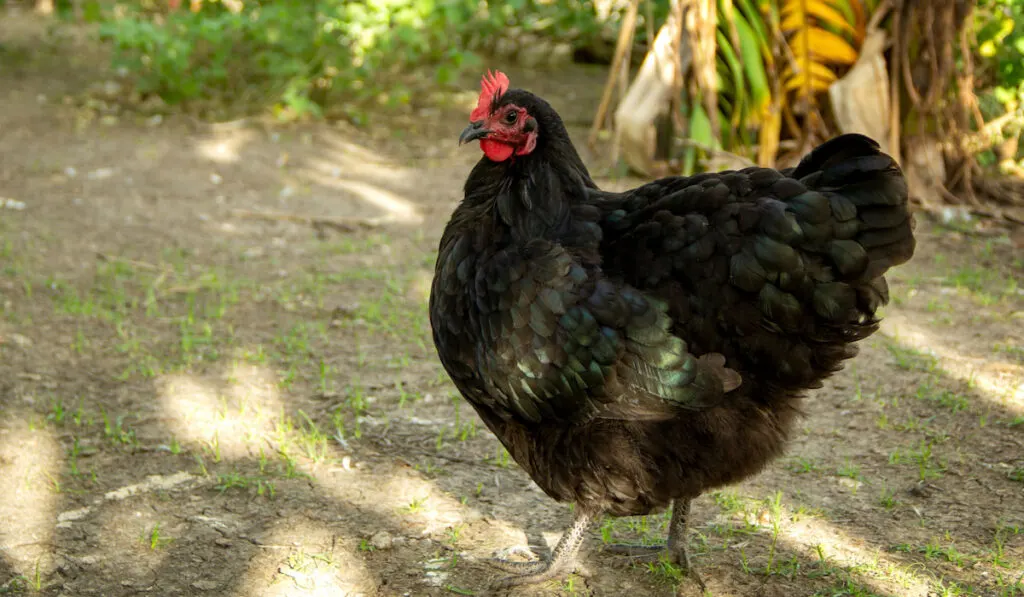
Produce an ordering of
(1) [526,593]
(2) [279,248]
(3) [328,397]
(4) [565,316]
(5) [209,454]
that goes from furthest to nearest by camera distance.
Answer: (2) [279,248]
(3) [328,397]
(5) [209,454]
(1) [526,593]
(4) [565,316]

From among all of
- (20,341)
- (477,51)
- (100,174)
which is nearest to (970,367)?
(20,341)

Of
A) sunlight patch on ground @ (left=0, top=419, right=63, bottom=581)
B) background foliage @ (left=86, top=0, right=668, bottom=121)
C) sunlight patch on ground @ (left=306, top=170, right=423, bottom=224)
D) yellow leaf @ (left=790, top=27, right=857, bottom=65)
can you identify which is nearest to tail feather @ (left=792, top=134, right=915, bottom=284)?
sunlight patch on ground @ (left=0, top=419, right=63, bottom=581)

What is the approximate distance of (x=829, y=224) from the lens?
267 cm

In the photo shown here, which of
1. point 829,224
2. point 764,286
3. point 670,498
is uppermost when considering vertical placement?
point 829,224

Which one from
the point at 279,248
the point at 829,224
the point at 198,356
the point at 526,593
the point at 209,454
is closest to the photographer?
the point at 829,224

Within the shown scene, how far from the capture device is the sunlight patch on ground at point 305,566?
3105 mm

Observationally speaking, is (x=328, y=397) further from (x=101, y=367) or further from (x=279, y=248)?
(x=279, y=248)

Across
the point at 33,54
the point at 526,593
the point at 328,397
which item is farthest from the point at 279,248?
the point at 33,54

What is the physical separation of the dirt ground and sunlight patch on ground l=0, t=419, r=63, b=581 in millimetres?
11

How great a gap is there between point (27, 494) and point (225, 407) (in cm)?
92

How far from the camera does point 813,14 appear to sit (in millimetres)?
6559

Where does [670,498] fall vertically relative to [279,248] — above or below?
above

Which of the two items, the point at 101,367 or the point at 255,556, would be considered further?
the point at 101,367

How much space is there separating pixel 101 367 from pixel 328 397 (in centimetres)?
115
